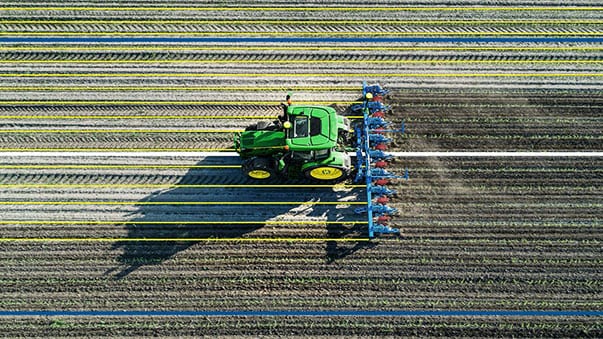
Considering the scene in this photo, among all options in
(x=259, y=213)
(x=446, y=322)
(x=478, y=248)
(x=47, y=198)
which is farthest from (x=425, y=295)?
(x=47, y=198)

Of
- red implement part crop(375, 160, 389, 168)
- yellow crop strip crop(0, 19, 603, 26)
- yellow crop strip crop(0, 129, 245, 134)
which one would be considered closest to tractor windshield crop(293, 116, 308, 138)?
red implement part crop(375, 160, 389, 168)

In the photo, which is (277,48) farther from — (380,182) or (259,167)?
(380,182)

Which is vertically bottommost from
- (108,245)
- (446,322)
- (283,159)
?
(446,322)

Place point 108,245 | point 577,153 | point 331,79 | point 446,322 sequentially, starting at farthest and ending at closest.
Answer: point 331,79 < point 577,153 < point 108,245 < point 446,322

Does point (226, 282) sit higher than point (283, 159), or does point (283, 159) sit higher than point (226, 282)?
point (283, 159)

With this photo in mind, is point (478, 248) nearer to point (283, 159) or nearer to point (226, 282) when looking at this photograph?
point (283, 159)

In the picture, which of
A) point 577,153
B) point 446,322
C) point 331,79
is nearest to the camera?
point 446,322

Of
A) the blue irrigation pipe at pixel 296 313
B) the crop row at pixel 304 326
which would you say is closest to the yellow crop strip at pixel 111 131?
the blue irrigation pipe at pixel 296 313
